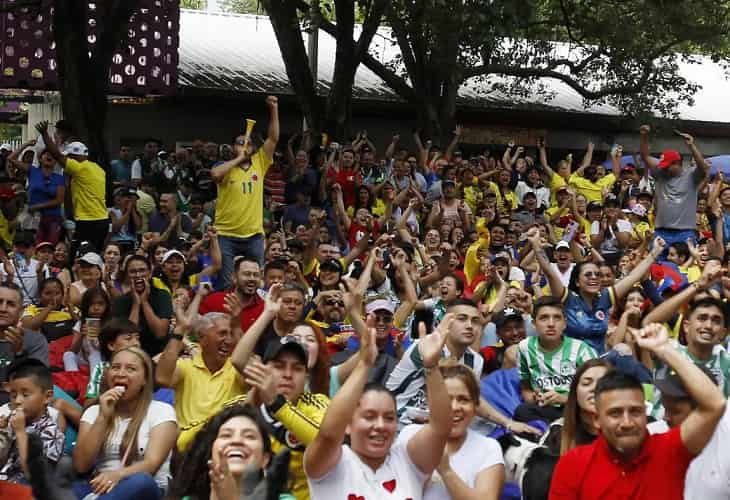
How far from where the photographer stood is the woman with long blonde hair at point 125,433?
596 cm

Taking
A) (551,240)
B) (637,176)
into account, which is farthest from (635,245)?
Answer: (637,176)

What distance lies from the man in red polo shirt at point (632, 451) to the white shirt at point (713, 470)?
4 cm

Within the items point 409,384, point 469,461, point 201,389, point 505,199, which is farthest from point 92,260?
point 505,199

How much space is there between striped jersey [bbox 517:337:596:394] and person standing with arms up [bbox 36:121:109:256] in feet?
24.7

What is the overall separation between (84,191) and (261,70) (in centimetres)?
1329

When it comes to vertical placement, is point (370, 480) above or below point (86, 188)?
above

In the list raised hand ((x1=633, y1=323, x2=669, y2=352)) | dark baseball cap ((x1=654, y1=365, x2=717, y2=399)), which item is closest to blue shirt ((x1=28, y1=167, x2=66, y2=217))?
dark baseball cap ((x1=654, y1=365, x2=717, y2=399))

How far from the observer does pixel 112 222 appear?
581 inches

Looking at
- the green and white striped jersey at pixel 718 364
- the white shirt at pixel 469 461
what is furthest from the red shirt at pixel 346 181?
the white shirt at pixel 469 461

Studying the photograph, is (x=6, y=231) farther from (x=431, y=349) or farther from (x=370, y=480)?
(x=431, y=349)

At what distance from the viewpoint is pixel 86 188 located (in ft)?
46.3

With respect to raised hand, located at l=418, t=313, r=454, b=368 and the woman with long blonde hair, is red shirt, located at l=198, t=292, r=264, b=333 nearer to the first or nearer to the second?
the woman with long blonde hair

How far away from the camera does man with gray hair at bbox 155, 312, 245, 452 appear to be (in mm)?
6805

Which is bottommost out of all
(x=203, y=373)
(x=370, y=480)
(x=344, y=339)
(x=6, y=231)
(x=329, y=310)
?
(x=6, y=231)
